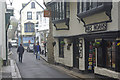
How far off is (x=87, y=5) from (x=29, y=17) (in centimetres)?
4733

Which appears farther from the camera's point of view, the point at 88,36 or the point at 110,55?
the point at 88,36

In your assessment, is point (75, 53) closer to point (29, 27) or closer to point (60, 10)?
point (60, 10)

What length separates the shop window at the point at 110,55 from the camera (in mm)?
11849

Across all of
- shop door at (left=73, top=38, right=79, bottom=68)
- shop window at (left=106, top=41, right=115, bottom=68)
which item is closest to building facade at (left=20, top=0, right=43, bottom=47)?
shop door at (left=73, top=38, right=79, bottom=68)

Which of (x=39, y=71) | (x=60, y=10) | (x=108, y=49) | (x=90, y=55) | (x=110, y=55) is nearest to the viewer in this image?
(x=110, y=55)

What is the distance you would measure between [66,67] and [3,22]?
5624 mm

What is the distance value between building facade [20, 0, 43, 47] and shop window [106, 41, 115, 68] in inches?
1878

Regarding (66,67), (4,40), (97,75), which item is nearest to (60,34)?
(66,67)

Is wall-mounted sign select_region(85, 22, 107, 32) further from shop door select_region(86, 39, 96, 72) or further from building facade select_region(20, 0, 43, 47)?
building facade select_region(20, 0, 43, 47)

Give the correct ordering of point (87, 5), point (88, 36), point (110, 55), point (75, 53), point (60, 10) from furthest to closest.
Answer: point (60, 10) → point (75, 53) → point (88, 36) → point (87, 5) → point (110, 55)

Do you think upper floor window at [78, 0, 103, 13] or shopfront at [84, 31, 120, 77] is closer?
shopfront at [84, 31, 120, 77]

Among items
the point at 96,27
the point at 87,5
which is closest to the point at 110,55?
the point at 96,27

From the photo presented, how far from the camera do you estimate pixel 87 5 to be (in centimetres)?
1367

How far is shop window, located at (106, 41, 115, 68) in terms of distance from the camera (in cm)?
1185
